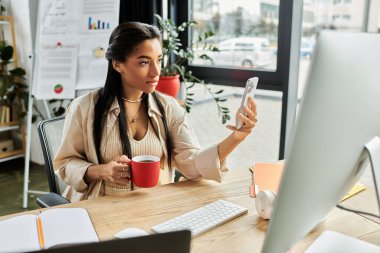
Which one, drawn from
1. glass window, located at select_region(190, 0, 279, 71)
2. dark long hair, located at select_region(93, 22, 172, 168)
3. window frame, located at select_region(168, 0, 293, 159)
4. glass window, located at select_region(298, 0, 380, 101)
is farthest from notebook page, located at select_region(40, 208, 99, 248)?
glass window, located at select_region(190, 0, 279, 71)

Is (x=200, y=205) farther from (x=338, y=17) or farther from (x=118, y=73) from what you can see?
(x=338, y=17)

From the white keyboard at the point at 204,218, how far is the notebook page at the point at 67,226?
172 mm

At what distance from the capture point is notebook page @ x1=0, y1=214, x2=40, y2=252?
879 mm

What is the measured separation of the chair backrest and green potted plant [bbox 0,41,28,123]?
6.97 feet

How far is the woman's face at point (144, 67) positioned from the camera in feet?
4.82

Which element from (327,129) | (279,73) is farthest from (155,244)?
(279,73)

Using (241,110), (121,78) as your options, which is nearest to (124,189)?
(121,78)

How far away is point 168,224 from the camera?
103 cm

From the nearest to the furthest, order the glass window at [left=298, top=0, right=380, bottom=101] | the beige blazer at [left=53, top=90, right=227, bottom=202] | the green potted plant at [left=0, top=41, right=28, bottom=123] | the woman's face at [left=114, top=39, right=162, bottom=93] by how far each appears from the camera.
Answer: the beige blazer at [left=53, top=90, right=227, bottom=202] → the woman's face at [left=114, top=39, right=162, bottom=93] → the glass window at [left=298, top=0, right=380, bottom=101] → the green potted plant at [left=0, top=41, right=28, bottom=123]

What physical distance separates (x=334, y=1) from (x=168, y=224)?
1.88 metres

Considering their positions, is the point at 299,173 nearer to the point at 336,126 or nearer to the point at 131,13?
the point at 336,126

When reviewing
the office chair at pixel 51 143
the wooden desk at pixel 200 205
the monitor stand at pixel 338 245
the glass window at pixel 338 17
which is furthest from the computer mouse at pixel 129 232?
the glass window at pixel 338 17

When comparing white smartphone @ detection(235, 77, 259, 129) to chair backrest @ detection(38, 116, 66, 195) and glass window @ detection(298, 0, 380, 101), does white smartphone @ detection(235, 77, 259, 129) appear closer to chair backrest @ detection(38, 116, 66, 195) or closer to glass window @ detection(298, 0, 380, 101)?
chair backrest @ detection(38, 116, 66, 195)

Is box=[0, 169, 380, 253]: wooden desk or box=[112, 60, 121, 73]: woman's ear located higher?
box=[112, 60, 121, 73]: woman's ear
